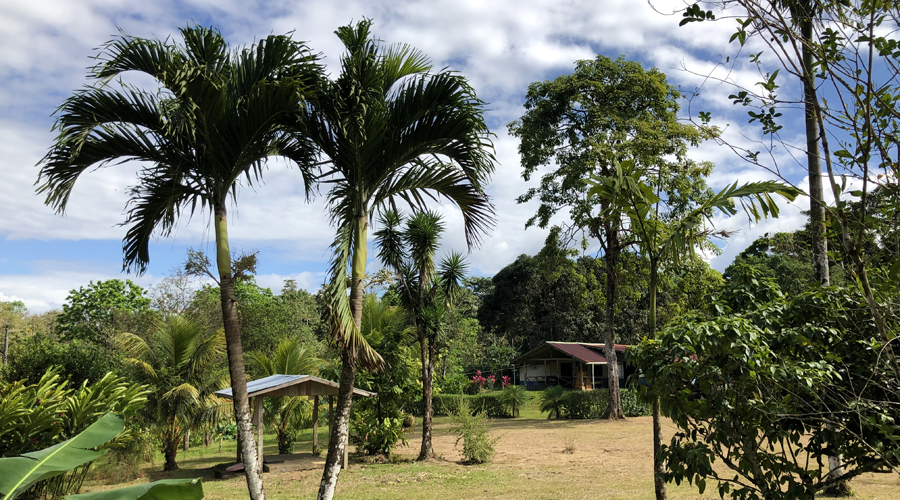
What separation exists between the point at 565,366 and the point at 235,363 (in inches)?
1419

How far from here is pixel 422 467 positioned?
13375mm

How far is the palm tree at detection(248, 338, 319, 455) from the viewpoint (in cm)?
1733

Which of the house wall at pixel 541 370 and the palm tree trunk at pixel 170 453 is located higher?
the house wall at pixel 541 370

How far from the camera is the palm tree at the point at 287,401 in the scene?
56.9 ft

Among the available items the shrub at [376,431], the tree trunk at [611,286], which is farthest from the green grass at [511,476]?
the tree trunk at [611,286]

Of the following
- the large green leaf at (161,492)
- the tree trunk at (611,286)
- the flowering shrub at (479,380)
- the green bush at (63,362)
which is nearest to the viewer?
the large green leaf at (161,492)

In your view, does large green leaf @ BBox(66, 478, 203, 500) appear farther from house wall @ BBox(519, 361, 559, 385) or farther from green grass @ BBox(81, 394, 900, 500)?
house wall @ BBox(519, 361, 559, 385)

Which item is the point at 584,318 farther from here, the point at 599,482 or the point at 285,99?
the point at 285,99

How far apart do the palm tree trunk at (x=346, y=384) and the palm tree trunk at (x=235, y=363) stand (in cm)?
74

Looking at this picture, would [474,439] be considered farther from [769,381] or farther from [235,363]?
[769,381]

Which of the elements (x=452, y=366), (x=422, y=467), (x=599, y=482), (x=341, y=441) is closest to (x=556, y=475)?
(x=599, y=482)

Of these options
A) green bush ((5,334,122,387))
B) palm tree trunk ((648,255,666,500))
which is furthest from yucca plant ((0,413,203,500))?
green bush ((5,334,122,387))

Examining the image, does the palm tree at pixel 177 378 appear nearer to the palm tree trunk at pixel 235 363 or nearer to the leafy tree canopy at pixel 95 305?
the palm tree trunk at pixel 235 363

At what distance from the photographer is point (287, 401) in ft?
57.0
